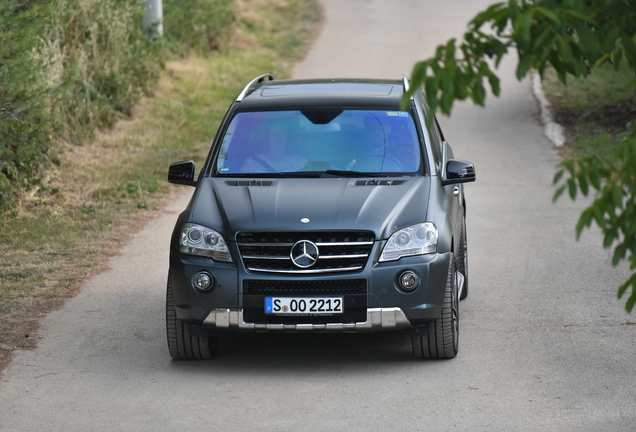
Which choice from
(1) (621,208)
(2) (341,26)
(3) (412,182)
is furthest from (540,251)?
(2) (341,26)

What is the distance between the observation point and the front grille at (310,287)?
21.1 ft

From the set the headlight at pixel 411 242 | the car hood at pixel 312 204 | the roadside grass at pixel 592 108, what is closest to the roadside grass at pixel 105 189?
the car hood at pixel 312 204

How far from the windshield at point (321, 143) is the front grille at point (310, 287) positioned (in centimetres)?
116

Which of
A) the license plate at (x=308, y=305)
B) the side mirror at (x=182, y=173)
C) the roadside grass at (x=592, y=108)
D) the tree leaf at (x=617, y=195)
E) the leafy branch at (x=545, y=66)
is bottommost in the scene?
the roadside grass at (x=592, y=108)

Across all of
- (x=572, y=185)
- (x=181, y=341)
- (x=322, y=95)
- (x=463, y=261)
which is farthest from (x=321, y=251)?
(x=572, y=185)

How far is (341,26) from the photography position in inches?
1143

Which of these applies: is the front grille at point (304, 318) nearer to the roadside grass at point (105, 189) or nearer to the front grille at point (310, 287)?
the front grille at point (310, 287)

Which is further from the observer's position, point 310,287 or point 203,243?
point 203,243

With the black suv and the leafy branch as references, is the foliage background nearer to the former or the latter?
the black suv

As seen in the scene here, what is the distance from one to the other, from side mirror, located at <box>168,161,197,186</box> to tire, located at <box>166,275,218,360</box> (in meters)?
1.03

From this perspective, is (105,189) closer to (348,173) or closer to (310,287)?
(348,173)

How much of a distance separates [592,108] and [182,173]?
12558mm

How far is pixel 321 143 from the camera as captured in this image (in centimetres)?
756

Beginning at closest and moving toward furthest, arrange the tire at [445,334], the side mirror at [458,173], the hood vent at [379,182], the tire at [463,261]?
the tire at [445,334], the hood vent at [379,182], the side mirror at [458,173], the tire at [463,261]
